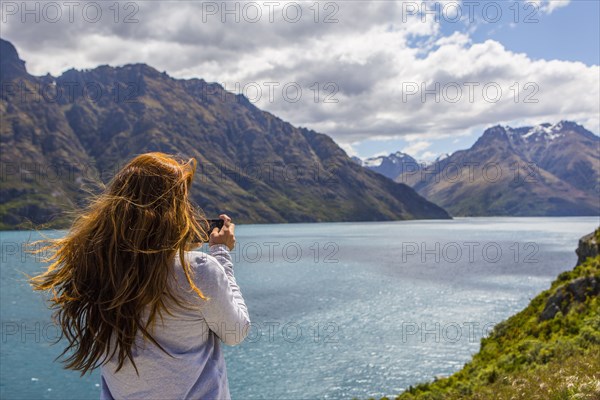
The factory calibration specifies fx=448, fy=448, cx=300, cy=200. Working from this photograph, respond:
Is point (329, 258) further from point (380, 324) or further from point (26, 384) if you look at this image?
point (26, 384)

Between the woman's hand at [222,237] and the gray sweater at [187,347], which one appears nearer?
the gray sweater at [187,347]

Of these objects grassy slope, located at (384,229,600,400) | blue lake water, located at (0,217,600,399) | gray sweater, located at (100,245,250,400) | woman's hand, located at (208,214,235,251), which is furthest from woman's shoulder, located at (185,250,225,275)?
grassy slope, located at (384,229,600,400)

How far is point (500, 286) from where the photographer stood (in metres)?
62.9

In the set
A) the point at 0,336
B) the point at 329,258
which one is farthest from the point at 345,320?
the point at 329,258

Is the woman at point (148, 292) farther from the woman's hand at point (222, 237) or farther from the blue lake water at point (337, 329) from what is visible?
the blue lake water at point (337, 329)

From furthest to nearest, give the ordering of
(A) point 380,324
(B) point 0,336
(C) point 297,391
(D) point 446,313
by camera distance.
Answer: (D) point 446,313 < (A) point 380,324 < (B) point 0,336 < (C) point 297,391

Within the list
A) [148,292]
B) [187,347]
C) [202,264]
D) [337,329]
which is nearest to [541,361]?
[187,347]

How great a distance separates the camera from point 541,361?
48.3 feet

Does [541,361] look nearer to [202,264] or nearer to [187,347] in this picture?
[187,347]

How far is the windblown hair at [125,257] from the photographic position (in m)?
3.03

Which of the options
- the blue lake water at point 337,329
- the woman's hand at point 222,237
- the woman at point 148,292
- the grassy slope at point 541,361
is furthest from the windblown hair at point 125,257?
the grassy slope at point 541,361

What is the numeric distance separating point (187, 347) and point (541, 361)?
15083mm

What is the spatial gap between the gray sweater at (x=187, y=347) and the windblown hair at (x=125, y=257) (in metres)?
0.07

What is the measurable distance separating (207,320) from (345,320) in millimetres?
43485
